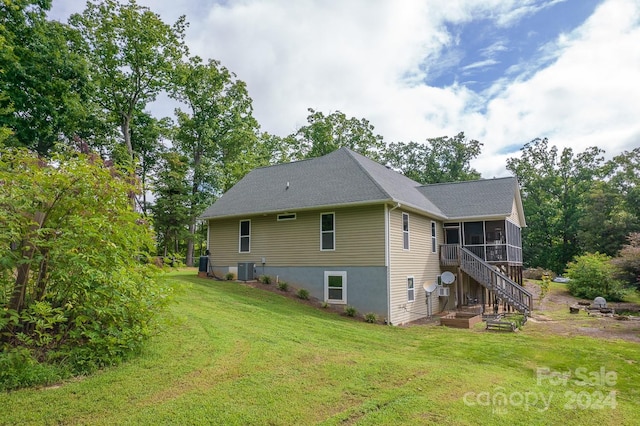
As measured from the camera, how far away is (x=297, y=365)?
19.6ft

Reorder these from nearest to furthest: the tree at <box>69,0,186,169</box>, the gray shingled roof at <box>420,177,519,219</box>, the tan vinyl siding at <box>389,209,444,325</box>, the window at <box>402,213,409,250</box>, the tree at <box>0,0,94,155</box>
A: the tan vinyl siding at <box>389,209,444,325</box>
the window at <box>402,213,409,250</box>
the gray shingled roof at <box>420,177,519,219</box>
the tree at <box>0,0,94,155</box>
the tree at <box>69,0,186,169</box>

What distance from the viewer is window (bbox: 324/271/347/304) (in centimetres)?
1391

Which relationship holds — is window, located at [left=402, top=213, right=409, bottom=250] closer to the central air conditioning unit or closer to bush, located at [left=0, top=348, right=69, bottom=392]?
the central air conditioning unit

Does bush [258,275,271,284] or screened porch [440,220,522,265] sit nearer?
bush [258,275,271,284]

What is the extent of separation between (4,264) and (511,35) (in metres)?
15.5

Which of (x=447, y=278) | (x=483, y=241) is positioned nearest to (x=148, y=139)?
(x=447, y=278)

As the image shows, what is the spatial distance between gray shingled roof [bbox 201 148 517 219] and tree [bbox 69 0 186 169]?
35.5ft

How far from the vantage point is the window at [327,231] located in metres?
14.4

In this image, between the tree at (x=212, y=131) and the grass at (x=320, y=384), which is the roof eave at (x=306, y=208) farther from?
the tree at (x=212, y=131)

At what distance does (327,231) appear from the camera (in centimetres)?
1455

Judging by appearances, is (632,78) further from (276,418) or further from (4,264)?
(4,264)

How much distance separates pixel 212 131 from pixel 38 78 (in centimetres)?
1172

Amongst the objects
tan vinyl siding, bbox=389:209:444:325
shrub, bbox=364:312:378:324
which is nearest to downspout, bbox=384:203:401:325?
tan vinyl siding, bbox=389:209:444:325

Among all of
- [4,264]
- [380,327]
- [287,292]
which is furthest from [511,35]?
[4,264]
